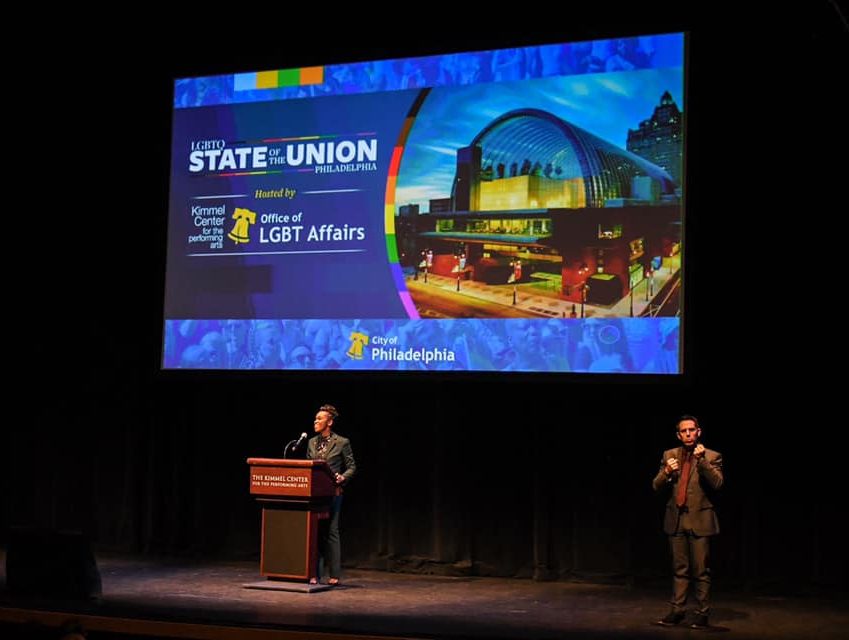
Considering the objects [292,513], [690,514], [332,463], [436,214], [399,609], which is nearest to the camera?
[690,514]

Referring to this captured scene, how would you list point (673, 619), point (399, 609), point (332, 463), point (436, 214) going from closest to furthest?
point (673, 619)
point (399, 609)
point (332, 463)
point (436, 214)

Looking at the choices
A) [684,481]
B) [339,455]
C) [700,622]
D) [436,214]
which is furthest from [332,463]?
[700,622]

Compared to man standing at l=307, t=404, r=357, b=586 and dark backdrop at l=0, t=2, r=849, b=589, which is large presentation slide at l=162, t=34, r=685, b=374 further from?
man standing at l=307, t=404, r=357, b=586

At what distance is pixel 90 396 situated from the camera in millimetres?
10750

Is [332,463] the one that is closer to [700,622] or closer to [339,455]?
[339,455]

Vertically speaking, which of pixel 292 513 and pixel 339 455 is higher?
pixel 339 455

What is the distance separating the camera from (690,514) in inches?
285

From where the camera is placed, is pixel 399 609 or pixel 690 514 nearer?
pixel 690 514

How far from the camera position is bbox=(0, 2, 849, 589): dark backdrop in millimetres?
8570

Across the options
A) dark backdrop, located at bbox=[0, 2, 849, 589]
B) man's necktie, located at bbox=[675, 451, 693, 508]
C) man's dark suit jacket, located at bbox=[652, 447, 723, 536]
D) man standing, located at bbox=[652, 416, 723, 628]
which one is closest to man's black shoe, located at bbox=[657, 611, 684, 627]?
man standing, located at bbox=[652, 416, 723, 628]

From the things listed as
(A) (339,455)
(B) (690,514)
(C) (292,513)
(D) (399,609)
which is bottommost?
(D) (399,609)

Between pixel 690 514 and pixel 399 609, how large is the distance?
1901 millimetres

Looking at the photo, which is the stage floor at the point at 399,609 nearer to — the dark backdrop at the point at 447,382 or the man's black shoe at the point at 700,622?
the man's black shoe at the point at 700,622

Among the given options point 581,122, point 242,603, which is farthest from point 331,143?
point 242,603
